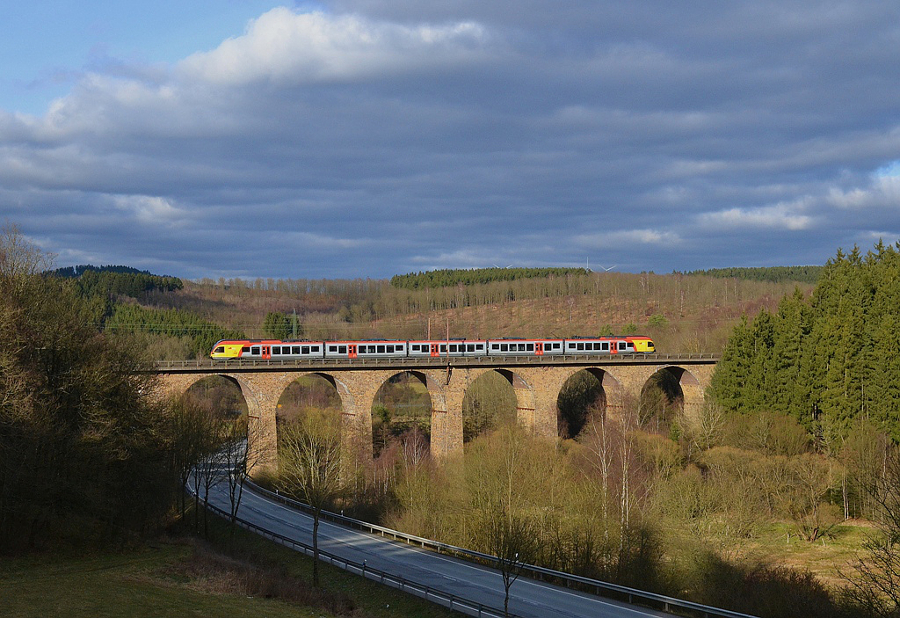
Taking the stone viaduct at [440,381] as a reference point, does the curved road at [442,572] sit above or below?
below

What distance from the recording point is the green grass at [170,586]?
2308 centimetres

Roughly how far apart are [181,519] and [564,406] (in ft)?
170

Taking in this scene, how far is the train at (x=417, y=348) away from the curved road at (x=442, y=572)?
A: 16.2m

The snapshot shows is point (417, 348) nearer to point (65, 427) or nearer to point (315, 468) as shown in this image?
point (315, 468)

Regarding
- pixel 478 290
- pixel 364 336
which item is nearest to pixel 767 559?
pixel 364 336

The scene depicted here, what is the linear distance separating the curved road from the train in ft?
53.3

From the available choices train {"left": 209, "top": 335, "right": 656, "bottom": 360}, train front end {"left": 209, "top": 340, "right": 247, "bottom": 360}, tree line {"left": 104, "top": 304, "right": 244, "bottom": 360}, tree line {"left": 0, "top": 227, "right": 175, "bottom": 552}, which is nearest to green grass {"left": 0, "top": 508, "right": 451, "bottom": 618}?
tree line {"left": 0, "top": 227, "right": 175, "bottom": 552}

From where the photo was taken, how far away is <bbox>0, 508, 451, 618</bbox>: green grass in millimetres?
23078

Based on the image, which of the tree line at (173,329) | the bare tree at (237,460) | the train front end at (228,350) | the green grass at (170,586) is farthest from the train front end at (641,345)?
the tree line at (173,329)

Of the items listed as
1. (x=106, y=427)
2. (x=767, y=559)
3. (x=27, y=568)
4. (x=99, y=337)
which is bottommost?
(x=767, y=559)

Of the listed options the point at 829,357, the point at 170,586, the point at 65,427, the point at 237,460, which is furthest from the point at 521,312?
the point at 170,586

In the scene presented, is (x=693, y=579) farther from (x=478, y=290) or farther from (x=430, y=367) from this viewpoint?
(x=478, y=290)

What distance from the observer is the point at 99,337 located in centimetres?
3988

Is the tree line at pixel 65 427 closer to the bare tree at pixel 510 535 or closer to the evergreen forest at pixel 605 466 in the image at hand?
the evergreen forest at pixel 605 466
